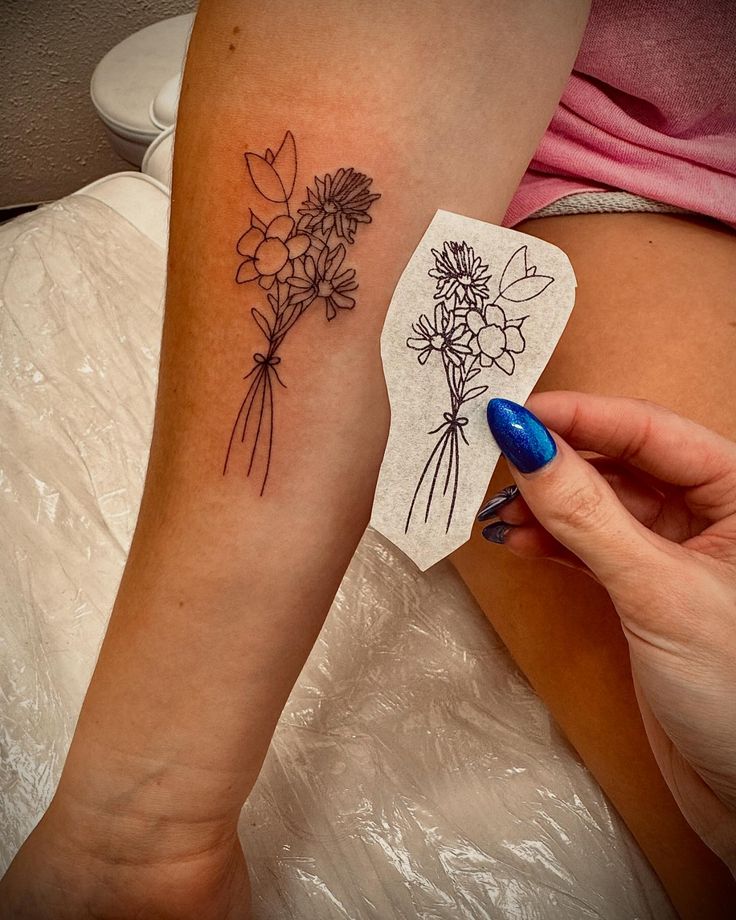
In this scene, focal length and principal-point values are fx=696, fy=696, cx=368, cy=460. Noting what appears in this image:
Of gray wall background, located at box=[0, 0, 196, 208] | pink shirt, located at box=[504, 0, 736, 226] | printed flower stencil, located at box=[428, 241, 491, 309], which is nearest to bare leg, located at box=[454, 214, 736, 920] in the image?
pink shirt, located at box=[504, 0, 736, 226]

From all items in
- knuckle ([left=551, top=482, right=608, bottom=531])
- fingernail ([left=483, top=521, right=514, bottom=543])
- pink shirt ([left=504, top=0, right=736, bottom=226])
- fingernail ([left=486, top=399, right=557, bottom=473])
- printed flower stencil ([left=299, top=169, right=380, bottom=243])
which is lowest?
fingernail ([left=483, top=521, right=514, bottom=543])

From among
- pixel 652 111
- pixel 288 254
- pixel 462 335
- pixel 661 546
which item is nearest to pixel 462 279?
pixel 462 335

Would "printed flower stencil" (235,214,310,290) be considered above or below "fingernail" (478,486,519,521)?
above

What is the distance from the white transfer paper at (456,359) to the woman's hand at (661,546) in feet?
0.10

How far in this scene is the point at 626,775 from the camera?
2.48ft

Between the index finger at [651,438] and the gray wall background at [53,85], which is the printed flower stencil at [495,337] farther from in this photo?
the gray wall background at [53,85]

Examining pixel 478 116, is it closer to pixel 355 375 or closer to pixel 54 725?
pixel 355 375

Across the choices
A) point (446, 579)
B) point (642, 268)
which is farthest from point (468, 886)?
point (642, 268)

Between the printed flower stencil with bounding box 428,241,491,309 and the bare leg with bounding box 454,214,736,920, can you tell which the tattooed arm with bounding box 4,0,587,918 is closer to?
the printed flower stencil with bounding box 428,241,491,309

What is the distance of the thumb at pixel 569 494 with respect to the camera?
497 mm

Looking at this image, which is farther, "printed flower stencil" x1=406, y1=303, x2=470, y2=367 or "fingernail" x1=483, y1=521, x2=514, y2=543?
"fingernail" x1=483, y1=521, x2=514, y2=543

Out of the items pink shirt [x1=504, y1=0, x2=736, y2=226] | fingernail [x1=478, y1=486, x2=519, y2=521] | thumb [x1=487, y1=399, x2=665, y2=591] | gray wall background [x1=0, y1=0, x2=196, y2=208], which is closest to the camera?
thumb [x1=487, y1=399, x2=665, y2=591]

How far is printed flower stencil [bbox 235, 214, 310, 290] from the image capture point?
57cm

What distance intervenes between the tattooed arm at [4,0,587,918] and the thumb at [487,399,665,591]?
143 mm
